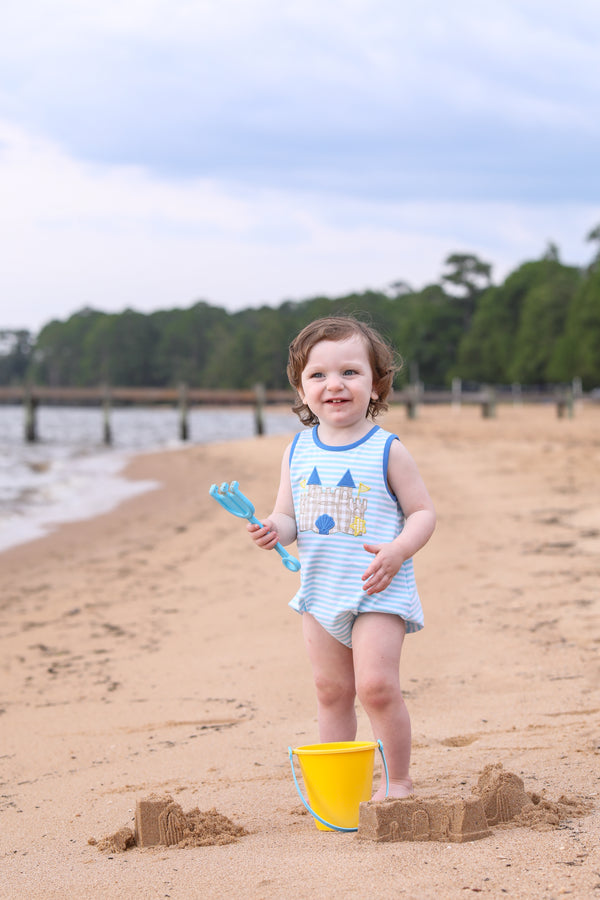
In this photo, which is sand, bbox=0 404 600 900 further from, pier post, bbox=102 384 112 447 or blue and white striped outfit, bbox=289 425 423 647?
pier post, bbox=102 384 112 447

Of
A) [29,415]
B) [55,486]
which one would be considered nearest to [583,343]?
[29,415]

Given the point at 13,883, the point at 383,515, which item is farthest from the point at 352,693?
the point at 13,883

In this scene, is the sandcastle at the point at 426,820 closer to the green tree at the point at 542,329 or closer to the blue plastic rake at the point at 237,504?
the blue plastic rake at the point at 237,504

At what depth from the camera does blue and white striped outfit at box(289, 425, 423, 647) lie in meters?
2.42

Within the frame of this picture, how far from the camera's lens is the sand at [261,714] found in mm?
1920

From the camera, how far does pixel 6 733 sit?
11.2 feet

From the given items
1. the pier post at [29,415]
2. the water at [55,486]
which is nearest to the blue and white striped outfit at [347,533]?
the water at [55,486]

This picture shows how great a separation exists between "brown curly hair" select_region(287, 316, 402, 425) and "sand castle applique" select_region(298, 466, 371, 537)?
0.35 meters

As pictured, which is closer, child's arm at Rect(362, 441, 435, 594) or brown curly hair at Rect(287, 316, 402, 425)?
child's arm at Rect(362, 441, 435, 594)

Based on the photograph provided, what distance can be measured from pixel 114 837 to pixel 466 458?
12.3m

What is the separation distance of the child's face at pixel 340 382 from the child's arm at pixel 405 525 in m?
0.16

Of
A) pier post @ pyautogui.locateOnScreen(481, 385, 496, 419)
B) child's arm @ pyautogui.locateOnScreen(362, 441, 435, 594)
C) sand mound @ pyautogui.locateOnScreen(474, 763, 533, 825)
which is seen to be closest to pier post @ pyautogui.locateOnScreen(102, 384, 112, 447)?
pier post @ pyautogui.locateOnScreen(481, 385, 496, 419)

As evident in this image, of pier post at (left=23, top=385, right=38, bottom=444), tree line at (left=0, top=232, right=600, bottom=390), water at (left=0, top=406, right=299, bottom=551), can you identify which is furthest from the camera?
tree line at (left=0, top=232, right=600, bottom=390)

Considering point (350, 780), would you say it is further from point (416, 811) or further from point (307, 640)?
point (307, 640)
